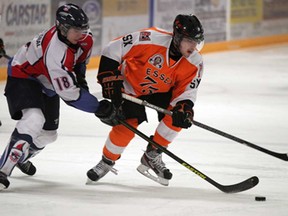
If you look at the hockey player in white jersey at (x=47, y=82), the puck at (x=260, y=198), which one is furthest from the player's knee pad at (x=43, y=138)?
the puck at (x=260, y=198)

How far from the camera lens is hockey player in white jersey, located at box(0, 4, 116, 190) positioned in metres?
4.65

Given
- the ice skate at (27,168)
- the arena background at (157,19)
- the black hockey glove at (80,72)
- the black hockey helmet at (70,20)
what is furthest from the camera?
the arena background at (157,19)

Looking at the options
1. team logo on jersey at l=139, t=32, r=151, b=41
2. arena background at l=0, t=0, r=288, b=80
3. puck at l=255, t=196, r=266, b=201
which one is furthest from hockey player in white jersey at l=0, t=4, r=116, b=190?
arena background at l=0, t=0, r=288, b=80

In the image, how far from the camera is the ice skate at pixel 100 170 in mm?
5070

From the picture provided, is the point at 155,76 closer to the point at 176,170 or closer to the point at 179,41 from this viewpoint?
the point at 179,41

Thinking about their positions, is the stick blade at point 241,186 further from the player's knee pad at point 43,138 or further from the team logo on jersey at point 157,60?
the player's knee pad at point 43,138

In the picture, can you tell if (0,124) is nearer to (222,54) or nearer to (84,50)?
(84,50)

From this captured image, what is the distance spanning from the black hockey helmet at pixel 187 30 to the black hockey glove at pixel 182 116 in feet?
1.13

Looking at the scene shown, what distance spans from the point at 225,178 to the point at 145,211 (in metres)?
1.02

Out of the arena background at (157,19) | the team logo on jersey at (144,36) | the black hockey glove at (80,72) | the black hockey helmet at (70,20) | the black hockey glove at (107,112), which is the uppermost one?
the black hockey helmet at (70,20)

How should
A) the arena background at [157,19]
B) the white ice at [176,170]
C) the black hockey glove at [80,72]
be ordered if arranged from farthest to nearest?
the arena background at [157,19] < the black hockey glove at [80,72] < the white ice at [176,170]

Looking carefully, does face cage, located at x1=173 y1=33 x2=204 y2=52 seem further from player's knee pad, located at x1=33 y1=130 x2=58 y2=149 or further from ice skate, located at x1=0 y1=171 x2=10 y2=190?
ice skate, located at x1=0 y1=171 x2=10 y2=190

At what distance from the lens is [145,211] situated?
4.43 metres

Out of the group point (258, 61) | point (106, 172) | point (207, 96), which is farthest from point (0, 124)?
point (258, 61)
